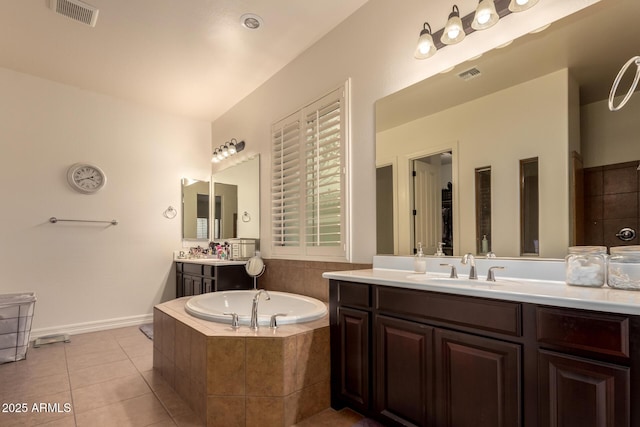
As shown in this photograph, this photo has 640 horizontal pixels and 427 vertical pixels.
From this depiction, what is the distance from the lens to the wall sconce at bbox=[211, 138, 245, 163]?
4.14 meters

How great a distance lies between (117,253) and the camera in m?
4.07

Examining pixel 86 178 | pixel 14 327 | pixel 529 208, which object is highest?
pixel 86 178

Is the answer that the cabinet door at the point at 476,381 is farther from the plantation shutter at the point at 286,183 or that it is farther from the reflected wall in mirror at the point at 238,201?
the reflected wall in mirror at the point at 238,201

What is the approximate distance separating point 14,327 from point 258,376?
8.28 ft

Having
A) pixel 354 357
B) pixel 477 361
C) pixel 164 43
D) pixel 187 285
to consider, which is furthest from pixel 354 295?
pixel 187 285

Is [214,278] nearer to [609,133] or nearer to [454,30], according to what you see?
[454,30]

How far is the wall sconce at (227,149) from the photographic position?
4145 mm

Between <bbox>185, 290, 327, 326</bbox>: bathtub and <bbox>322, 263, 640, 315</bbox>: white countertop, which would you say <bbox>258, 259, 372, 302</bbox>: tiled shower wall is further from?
<bbox>322, 263, 640, 315</bbox>: white countertop

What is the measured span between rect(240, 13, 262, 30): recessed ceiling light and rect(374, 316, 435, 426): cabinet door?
2.36 metres

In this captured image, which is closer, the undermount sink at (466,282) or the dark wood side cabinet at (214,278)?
the undermount sink at (466,282)

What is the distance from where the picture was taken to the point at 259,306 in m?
3.02

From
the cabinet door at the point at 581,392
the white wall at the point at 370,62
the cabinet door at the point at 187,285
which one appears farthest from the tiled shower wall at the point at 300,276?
the cabinet door at the point at 581,392

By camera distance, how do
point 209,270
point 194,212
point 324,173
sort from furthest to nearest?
1. point 194,212
2. point 209,270
3. point 324,173

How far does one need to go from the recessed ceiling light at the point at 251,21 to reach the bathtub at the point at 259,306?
219 cm
